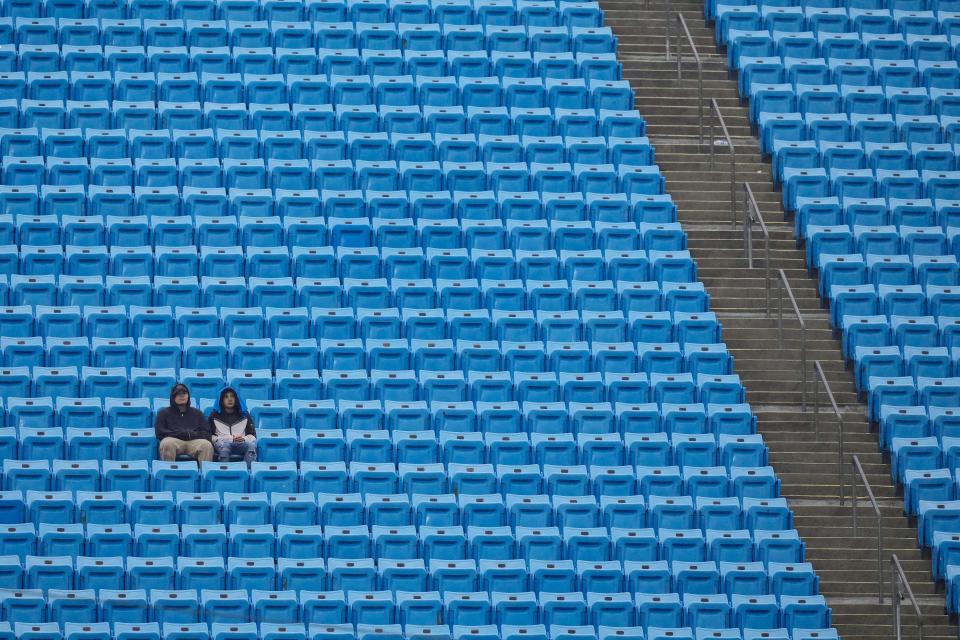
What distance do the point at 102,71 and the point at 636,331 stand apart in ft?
22.6

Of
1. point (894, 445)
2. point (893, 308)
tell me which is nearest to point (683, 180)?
point (893, 308)

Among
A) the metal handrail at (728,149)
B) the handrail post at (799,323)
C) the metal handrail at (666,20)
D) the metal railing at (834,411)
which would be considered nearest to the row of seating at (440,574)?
the metal railing at (834,411)

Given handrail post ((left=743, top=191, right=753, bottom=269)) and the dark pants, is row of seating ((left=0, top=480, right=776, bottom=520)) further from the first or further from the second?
handrail post ((left=743, top=191, right=753, bottom=269))

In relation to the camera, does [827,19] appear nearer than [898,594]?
No

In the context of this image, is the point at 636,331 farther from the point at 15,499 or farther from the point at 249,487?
the point at 15,499

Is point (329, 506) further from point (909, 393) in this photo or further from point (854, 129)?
point (854, 129)

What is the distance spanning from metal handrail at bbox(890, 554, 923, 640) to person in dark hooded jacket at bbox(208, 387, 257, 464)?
568 cm

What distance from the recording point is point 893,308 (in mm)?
19188

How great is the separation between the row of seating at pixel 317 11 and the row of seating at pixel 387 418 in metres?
6.38

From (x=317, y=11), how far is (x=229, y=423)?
7253 millimetres

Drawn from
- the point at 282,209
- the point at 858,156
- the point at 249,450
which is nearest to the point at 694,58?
the point at 858,156

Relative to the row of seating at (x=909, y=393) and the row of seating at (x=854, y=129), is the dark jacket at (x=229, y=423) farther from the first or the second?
the row of seating at (x=854, y=129)

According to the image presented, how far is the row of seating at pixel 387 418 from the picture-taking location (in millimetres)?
16734

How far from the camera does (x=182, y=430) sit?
1638 centimetres
